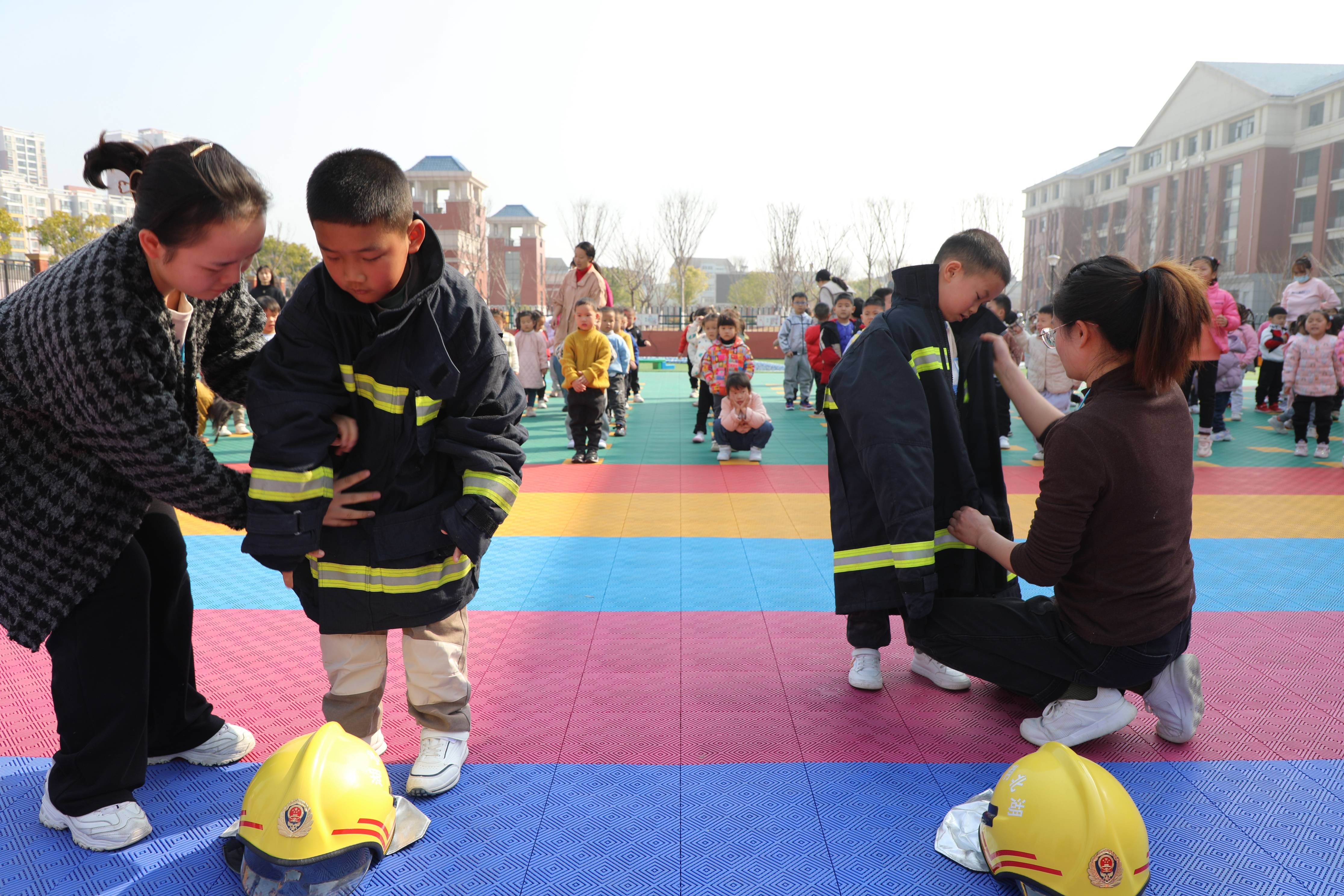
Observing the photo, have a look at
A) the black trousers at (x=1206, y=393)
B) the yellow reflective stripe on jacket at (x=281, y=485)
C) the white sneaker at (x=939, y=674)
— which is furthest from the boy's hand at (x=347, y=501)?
the black trousers at (x=1206, y=393)

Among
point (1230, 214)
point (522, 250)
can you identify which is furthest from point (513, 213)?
point (1230, 214)

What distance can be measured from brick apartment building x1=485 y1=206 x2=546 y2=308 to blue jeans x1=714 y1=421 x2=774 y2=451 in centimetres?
4958

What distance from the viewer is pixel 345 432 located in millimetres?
2133

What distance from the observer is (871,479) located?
273 cm

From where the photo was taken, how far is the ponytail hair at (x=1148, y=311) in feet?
7.84

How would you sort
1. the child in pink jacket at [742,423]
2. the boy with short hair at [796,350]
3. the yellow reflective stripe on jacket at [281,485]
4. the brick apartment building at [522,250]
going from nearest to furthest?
1. the yellow reflective stripe on jacket at [281,485]
2. the child in pink jacket at [742,423]
3. the boy with short hair at [796,350]
4. the brick apartment building at [522,250]

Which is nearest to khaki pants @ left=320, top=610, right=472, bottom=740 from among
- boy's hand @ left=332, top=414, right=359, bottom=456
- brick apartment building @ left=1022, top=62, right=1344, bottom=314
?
Result: boy's hand @ left=332, top=414, right=359, bottom=456

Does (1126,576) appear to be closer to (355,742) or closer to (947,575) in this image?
(947,575)

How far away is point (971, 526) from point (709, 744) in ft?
3.56

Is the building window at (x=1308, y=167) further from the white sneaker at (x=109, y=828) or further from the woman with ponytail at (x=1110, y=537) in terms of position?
the white sneaker at (x=109, y=828)

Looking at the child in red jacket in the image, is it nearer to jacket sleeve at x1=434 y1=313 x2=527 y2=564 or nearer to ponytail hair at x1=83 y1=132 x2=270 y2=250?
jacket sleeve at x1=434 y1=313 x2=527 y2=564

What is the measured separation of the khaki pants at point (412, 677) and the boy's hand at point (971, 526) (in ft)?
5.22

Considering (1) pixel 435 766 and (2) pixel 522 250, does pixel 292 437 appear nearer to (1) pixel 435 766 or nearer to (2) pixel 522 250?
(1) pixel 435 766

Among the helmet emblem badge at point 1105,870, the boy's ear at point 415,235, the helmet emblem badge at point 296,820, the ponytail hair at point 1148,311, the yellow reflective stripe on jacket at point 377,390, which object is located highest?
the boy's ear at point 415,235
